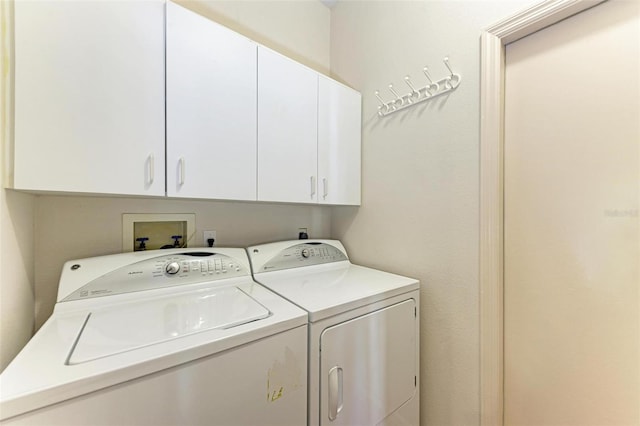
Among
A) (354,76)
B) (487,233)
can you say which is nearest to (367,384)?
(487,233)

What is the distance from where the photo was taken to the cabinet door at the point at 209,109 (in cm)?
110

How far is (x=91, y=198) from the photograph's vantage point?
1.21m

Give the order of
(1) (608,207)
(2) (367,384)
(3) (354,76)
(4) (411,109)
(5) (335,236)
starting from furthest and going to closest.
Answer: (5) (335,236)
(3) (354,76)
(4) (411,109)
(2) (367,384)
(1) (608,207)

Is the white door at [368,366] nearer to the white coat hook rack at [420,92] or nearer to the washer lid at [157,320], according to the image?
the washer lid at [157,320]

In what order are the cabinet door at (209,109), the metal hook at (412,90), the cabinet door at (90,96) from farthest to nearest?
the metal hook at (412,90), the cabinet door at (209,109), the cabinet door at (90,96)

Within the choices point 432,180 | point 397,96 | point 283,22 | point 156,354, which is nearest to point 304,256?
point 432,180

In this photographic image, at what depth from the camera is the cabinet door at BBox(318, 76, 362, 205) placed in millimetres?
1628

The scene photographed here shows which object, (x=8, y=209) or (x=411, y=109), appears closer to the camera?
(x=8, y=209)

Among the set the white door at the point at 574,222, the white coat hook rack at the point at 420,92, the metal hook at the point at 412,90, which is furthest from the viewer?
the metal hook at the point at 412,90

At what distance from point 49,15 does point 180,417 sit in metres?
1.33

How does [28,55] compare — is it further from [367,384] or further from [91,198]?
[367,384]

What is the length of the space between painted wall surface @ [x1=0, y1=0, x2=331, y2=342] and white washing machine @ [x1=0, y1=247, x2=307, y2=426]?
0.19m

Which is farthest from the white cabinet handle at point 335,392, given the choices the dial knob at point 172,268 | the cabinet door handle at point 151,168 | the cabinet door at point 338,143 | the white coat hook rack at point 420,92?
the white coat hook rack at point 420,92

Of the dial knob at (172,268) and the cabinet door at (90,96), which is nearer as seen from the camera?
the cabinet door at (90,96)
